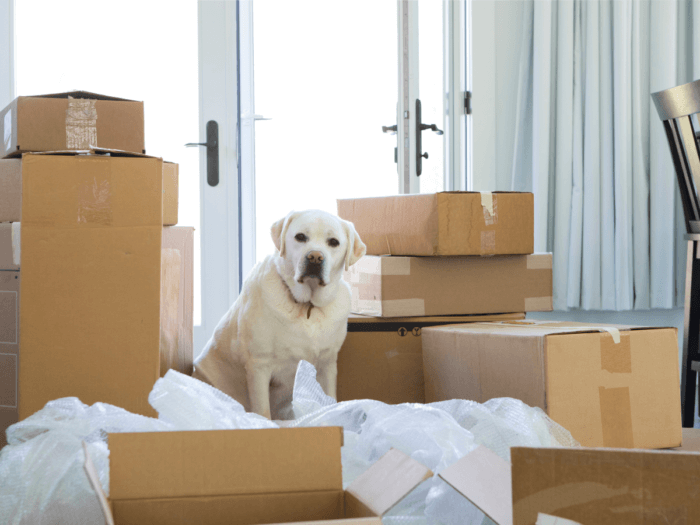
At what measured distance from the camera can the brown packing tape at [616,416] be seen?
126cm

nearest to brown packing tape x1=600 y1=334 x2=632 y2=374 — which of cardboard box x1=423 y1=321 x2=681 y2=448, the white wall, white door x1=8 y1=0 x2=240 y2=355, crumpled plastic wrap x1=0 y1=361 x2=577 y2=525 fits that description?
cardboard box x1=423 y1=321 x2=681 y2=448

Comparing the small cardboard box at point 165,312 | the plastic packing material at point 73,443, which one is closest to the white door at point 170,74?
the small cardboard box at point 165,312

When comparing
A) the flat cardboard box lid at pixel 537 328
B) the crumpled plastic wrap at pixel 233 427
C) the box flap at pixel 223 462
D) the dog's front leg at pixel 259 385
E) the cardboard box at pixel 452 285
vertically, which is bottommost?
the dog's front leg at pixel 259 385

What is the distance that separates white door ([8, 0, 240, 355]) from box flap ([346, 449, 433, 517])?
1932 mm

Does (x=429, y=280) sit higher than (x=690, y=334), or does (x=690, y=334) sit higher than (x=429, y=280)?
(x=429, y=280)

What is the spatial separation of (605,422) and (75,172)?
1101 mm

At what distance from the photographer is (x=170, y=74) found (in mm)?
2473

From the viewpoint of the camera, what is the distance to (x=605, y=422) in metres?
1.26

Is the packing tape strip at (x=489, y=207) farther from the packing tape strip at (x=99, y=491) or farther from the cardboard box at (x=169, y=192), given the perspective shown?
the packing tape strip at (x=99, y=491)

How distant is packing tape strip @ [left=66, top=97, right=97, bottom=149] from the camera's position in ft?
4.58

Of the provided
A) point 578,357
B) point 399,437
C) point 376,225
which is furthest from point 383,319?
point 399,437

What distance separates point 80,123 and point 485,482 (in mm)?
1170

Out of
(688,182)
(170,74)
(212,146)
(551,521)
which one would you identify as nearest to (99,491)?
(551,521)

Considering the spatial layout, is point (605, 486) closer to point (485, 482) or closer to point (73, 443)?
point (485, 482)
